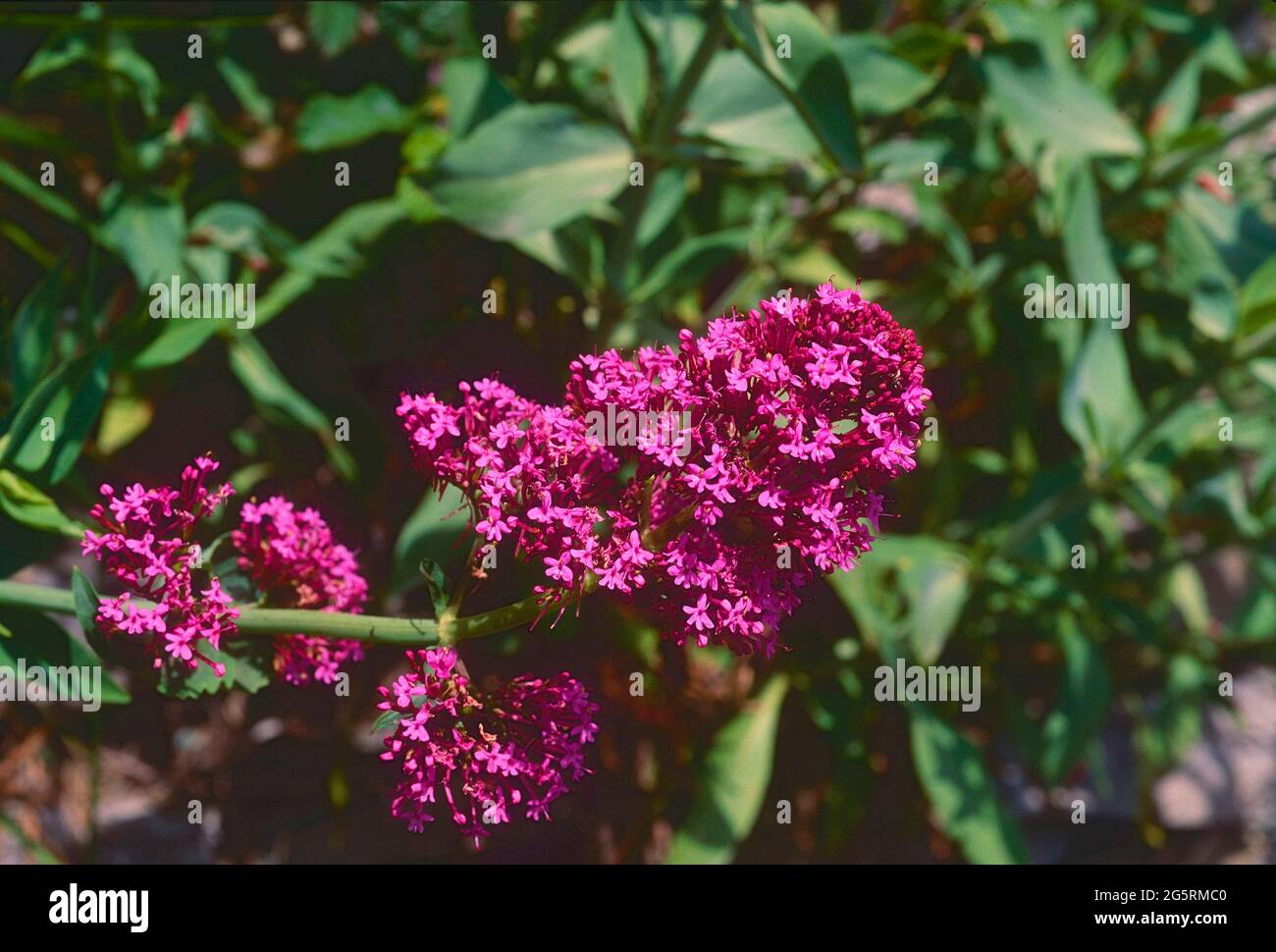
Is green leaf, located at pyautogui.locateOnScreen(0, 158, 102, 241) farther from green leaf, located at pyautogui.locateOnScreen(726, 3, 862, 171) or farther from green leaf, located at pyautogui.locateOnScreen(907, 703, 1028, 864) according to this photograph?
green leaf, located at pyautogui.locateOnScreen(907, 703, 1028, 864)

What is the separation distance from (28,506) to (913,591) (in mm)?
1531

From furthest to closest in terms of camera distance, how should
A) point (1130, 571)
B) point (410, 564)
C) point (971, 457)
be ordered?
point (1130, 571)
point (971, 457)
point (410, 564)

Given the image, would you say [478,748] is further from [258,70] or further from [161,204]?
[258,70]

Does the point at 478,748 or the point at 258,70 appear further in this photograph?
the point at 258,70

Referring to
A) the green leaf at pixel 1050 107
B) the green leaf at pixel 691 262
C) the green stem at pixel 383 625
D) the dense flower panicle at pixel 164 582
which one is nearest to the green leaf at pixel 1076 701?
the green leaf at pixel 1050 107

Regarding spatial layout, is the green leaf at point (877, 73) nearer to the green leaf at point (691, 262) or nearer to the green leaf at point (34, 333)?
the green leaf at point (691, 262)

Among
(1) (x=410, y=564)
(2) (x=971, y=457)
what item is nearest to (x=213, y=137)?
(1) (x=410, y=564)

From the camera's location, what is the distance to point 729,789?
2.08m

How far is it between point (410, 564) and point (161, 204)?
2.79ft

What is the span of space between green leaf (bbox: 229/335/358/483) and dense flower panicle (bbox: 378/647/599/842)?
0.88m

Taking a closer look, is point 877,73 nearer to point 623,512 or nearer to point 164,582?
point 623,512

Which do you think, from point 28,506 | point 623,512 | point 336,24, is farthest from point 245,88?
point 623,512

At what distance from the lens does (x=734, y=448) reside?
108 cm

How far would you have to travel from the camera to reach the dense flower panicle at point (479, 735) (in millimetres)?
1105
